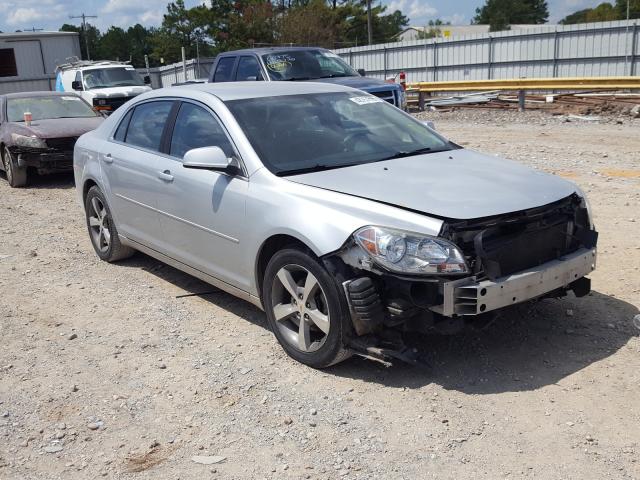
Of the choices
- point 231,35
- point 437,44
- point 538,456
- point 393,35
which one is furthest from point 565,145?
point 393,35

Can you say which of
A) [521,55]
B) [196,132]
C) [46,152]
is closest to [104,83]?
[46,152]

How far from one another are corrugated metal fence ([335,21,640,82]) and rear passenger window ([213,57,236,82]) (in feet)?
49.1

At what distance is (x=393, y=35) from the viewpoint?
82.9 metres

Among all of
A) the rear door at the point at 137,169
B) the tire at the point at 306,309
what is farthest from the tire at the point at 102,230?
the tire at the point at 306,309

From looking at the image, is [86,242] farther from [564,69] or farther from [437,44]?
[437,44]

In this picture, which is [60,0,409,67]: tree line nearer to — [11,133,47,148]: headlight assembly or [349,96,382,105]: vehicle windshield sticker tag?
[11,133,47,148]: headlight assembly

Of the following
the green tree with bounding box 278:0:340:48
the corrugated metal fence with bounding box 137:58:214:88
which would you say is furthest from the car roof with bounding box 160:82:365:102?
the green tree with bounding box 278:0:340:48

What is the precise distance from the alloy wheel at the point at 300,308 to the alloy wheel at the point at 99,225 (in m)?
2.84

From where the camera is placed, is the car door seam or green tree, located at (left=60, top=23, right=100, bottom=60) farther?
green tree, located at (left=60, top=23, right=100, bottom=60)

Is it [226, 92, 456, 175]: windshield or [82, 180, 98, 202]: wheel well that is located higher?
[226, 92, 456, 175]: windshield

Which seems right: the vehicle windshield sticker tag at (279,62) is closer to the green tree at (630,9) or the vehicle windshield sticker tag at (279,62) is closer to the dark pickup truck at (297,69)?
the dark pickup truck at (297,69)

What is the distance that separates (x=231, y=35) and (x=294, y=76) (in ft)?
180

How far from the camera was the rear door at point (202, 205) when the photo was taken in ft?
16.5

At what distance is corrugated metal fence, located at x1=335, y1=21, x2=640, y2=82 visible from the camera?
24234 millimetres
